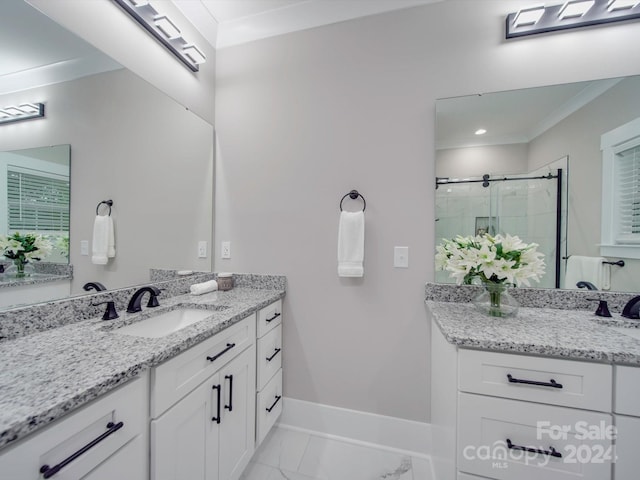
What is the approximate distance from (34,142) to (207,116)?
103 cm

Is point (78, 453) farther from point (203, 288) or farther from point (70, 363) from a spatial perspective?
point (203, 288)

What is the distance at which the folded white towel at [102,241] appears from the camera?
116 cm

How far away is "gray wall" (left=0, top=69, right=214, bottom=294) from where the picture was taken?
1071 mm

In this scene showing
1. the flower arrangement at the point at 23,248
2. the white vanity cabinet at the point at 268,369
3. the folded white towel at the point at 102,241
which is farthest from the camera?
the white vanity cabinet at the point at 268,369

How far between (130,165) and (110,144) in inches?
5.0

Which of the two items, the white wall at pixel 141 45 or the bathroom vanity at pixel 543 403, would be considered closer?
the bathroom vanity at pixel 543 403

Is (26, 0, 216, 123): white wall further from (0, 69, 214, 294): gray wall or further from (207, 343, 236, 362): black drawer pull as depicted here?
(207, 343, 236, 362): black drawer pull

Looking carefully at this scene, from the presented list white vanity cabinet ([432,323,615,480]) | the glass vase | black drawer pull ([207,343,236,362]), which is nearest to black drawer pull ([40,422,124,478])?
black drawer pull ([207,343,236,362])

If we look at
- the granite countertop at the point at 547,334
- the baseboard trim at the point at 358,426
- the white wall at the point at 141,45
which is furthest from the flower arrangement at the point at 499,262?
the white wall at the point at 141,45

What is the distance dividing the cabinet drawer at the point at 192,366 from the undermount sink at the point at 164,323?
0.20m

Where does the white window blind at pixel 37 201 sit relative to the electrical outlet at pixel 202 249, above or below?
above

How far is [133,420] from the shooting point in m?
0.71

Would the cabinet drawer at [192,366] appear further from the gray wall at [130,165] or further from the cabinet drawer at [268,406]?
the gray wall at [130,165]

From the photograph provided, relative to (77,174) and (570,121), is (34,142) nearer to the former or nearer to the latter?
(77,174)
